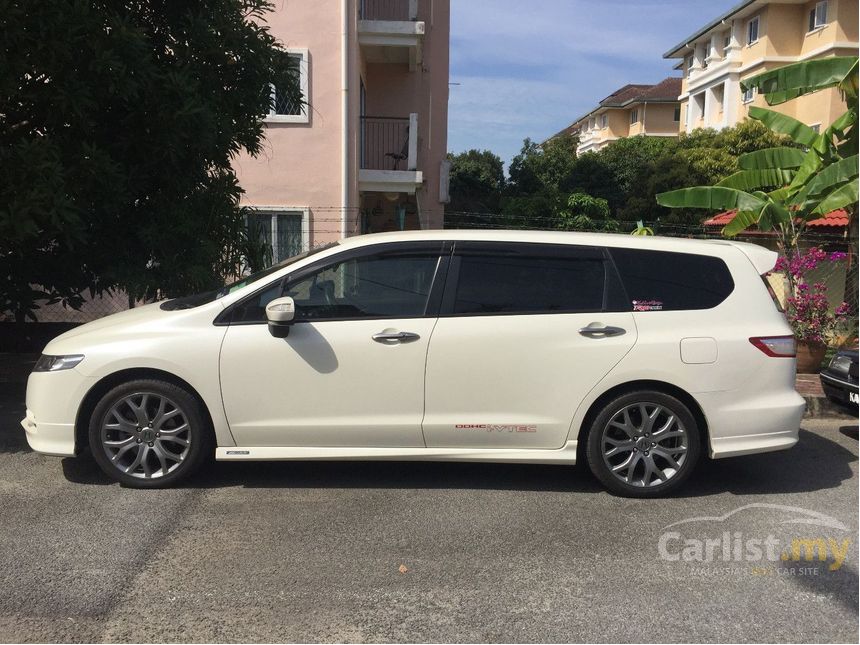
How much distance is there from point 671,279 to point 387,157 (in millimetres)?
11519

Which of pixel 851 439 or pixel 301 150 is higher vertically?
pixel 301 150

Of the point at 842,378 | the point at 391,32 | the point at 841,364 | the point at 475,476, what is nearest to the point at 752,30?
the point at 391,32

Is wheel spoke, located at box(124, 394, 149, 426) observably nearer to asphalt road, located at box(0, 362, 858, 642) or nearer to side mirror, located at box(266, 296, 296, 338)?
asphalt road, located at box(0, 362, 858, 642)

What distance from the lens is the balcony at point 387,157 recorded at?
47.4ft

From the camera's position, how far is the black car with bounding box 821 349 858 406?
6816mm

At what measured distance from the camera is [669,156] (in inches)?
1094

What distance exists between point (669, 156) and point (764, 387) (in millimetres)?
24519

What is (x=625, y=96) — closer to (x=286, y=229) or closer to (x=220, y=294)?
(x=286, y=229)

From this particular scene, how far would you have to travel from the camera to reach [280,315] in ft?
15.9

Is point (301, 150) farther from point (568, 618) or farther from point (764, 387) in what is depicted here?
point (568, 618)

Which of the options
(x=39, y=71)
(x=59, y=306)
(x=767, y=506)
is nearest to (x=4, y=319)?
(x=59, y=306)

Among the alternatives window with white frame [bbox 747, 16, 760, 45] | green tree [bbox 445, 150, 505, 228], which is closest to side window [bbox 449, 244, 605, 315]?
green tree [bbox 445, 150, 505, 228]

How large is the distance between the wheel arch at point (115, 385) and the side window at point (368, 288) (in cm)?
88

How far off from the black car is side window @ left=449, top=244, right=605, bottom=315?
10.5 ft
